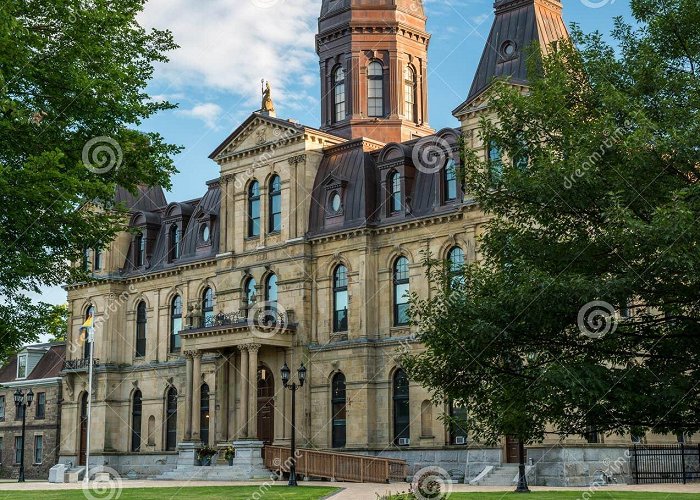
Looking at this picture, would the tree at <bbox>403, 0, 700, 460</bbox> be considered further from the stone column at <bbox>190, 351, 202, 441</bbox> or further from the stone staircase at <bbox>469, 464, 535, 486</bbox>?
the stone column at <bbox>190, 351, 202, 441</bbox>

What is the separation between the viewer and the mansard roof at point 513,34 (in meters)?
41.2

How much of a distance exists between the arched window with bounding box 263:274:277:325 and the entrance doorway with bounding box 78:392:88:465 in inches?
623

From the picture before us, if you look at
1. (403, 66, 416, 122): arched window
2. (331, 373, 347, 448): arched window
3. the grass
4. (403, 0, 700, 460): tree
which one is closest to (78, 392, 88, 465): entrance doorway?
(331, 373, 347, 448): arched window

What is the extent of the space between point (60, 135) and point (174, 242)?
34339mm

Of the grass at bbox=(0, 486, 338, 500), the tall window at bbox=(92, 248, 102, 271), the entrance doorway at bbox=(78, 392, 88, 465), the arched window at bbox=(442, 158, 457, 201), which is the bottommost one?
the grass at bbox=(0, 486, 338, 500)

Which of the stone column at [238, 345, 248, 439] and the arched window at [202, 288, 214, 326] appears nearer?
the stone column at [238, 345, 248, 439]

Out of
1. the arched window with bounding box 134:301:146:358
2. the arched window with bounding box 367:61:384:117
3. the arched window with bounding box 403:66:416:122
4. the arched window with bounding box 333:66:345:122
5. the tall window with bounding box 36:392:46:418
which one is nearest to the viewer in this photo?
the arched window with bounding box 367:61:384:117

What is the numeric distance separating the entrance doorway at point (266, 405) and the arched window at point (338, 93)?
13183 mm

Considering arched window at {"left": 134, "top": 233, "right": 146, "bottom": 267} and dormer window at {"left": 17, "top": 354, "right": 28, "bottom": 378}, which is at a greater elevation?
arched window at {"left": 134, "top": 233, "right": 146, "bottom": 267}

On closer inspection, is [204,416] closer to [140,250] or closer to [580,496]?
[140,250]

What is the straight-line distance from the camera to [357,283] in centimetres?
4491

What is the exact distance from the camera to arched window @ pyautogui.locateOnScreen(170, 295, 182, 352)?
5494 cm

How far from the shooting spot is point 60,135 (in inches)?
892

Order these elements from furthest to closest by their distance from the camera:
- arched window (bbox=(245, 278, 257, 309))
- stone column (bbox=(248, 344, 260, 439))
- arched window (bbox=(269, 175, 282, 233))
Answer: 1. arched window (bbox=(245, 278, 257, 309))
2. arched window (bbox=(269, 175, 282, 233))
3. stone column (bbox=(248, 344, 260, 439))
